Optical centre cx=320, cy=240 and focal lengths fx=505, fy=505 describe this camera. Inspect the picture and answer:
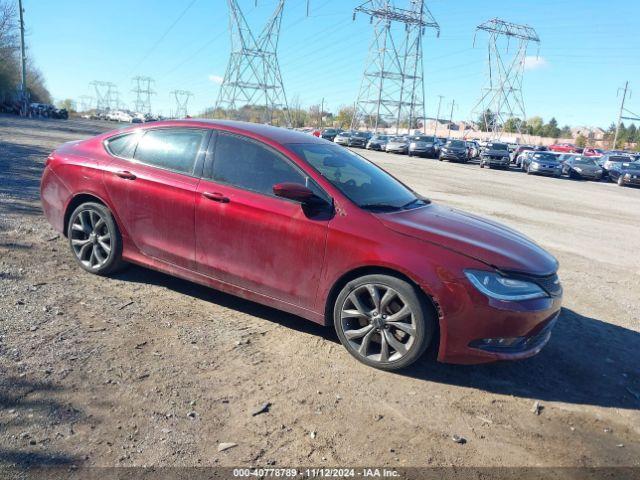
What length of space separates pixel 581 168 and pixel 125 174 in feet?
104

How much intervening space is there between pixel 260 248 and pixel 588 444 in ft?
8.60

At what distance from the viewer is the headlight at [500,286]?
3469mm

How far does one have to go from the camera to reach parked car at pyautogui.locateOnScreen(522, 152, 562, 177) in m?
30.7

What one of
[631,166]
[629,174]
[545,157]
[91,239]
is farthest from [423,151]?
[91,239]

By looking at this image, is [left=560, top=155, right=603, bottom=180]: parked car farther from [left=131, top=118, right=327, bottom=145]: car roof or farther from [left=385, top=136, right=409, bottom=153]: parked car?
[left=131, top=118, right=327, bottom=145]: car roof

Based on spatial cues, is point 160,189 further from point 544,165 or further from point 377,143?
point 377,143

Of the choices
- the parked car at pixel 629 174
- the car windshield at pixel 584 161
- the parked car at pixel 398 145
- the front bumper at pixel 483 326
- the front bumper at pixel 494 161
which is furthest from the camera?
the parked car at pixel 398 145

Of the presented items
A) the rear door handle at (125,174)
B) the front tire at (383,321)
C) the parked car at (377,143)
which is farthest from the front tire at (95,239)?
the parked car at (377,143)

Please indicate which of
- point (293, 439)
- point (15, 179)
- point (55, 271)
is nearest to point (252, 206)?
point (293, 439)

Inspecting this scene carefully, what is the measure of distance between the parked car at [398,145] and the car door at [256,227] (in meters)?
Answer: 38.2

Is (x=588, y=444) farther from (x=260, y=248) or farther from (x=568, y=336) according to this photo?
(x=260, y=248)

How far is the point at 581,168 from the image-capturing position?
30.8 metres

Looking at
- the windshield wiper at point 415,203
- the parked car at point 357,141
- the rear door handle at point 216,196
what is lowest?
the rear door handle at point 216,196

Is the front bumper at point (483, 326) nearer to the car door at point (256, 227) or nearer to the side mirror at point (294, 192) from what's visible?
the car door at point (256, 227)
